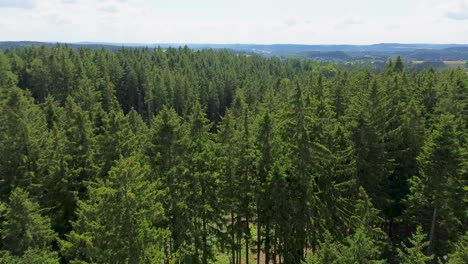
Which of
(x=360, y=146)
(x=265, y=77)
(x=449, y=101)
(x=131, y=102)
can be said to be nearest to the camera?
(x=360, y=146)

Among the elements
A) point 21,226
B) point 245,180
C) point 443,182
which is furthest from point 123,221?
point 443,182

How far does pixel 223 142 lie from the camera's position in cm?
2603

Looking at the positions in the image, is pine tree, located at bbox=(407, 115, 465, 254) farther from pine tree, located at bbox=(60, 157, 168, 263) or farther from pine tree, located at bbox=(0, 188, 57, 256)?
pine tree, located at bbox=(0, 188, 57, 256)

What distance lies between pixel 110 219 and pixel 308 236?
14.5 meters

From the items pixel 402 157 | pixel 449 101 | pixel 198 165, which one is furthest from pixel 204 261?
pixel 449 101

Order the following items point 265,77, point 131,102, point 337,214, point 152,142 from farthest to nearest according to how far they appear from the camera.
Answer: point 265,77
point 131,102
point 337,214
point 152,142

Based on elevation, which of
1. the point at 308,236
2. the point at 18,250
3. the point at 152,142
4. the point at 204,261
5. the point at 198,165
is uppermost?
the point at 152,142

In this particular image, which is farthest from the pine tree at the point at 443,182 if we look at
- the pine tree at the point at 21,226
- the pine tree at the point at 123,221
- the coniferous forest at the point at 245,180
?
the pine tree at the point at 21,226

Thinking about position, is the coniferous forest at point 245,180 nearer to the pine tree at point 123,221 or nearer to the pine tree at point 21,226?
the pine tree at point 21,226

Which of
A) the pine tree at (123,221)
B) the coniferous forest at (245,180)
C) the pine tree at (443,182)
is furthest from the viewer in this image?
the pine tree at (443,182)

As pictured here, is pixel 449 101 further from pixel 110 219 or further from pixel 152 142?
pixel 110 219

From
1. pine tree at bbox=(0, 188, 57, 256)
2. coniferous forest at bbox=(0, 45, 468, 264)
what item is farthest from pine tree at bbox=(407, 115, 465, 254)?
pine tree at bbox=(0, 188, 57, 256)

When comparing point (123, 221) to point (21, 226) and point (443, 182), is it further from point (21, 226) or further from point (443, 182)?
point (443, 182)

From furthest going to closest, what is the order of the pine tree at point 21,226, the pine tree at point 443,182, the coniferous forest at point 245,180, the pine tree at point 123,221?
1. the pine tree at point 443,182
2. the coniferous forest at point 245,180
3. the pine tree at point 21,226
4. the pine tree at point 123,221
